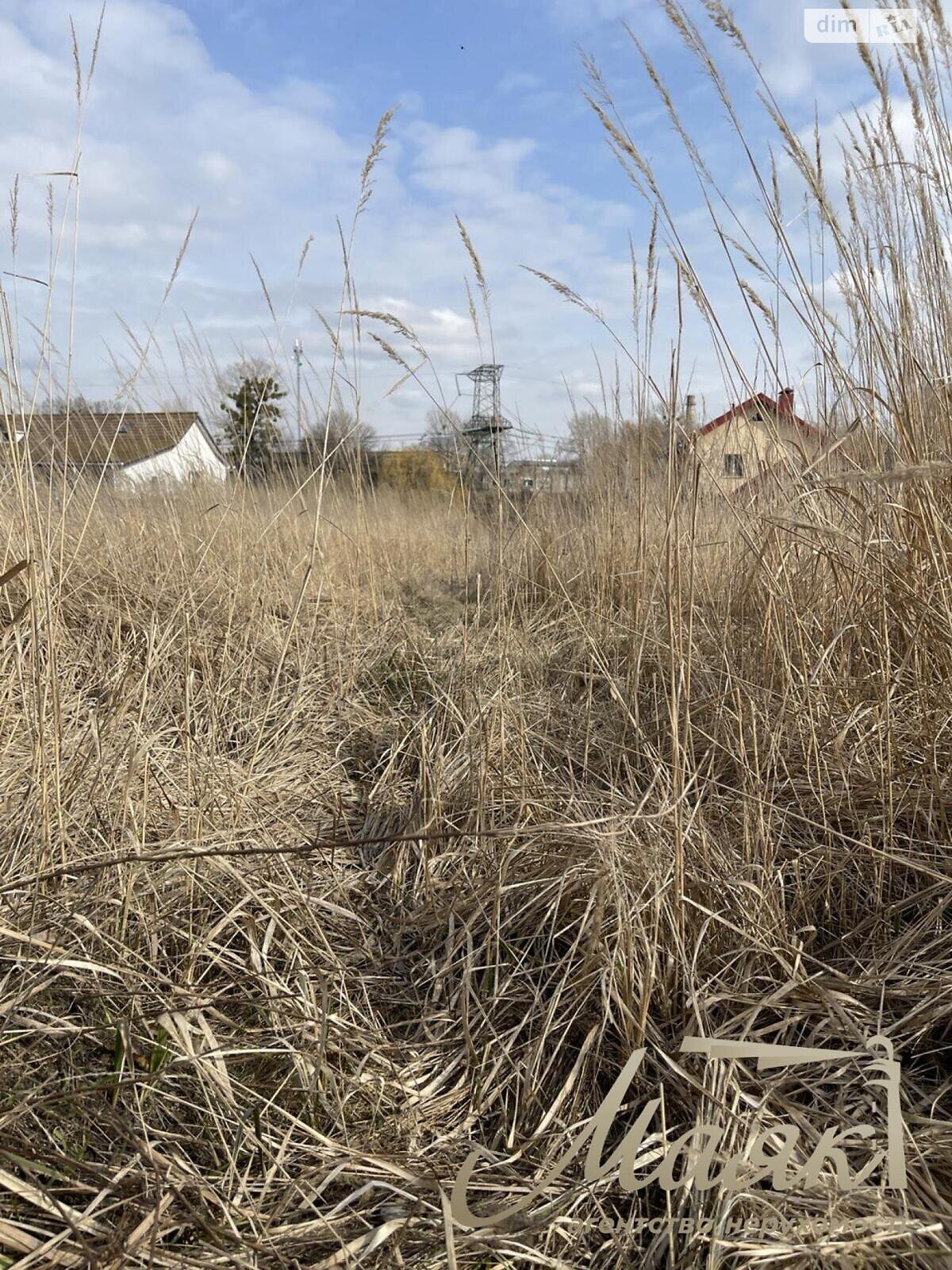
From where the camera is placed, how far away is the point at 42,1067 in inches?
34.7

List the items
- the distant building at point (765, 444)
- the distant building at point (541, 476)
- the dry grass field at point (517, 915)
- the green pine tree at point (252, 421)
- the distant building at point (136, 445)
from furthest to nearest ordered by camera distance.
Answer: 1. the distant building at point (541, 476)
2. the green pine tree at point (252, 421)
3. the distant building at point (136, 445)
4. the distant building at point (765, 444)
5. the dry grass field at point (517, 915)

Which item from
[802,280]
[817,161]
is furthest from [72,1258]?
[817,161]

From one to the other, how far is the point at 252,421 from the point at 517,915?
193 centimetres

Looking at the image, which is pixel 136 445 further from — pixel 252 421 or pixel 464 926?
pixel 464 926

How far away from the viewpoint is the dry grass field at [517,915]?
78cm

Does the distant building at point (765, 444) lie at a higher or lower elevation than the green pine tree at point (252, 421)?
lower

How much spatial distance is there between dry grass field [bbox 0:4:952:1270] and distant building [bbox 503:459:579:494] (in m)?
1.22

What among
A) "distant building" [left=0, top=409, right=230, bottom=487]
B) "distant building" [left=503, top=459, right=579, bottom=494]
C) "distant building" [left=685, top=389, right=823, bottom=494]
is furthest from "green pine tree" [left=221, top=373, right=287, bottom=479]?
"distant building" [left=685, top=389, right=823, bottom=494]

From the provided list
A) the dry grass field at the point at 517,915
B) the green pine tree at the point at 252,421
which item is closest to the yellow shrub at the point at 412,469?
the green pine tree at the point at 252,421

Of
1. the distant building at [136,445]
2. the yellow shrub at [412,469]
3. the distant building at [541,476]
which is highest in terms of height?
the yellow shrub at [412,469]

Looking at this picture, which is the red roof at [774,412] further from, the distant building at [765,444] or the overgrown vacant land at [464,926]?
the overgrown vacant land at [464,926]

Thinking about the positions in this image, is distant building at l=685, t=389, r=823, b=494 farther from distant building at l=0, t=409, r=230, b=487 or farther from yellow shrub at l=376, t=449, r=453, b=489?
yellow shrub at l=376, t=449, r=453, b=489

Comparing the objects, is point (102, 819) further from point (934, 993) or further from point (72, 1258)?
point (934, 993)

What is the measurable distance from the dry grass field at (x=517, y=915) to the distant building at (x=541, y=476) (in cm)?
122
